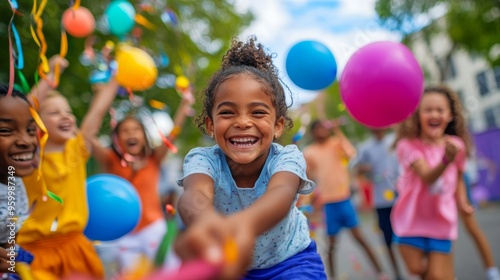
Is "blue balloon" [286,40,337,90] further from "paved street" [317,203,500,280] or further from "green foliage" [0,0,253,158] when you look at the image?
"green foliage" [0,0,253,158]

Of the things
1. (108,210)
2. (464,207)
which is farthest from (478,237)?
(108,210)

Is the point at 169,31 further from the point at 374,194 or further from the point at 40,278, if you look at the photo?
the point at 40,278

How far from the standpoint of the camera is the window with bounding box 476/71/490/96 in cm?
2366

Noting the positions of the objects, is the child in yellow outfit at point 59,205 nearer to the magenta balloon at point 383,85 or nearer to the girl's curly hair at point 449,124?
the magenta balloon at point 383,85

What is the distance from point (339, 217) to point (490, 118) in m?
23.3

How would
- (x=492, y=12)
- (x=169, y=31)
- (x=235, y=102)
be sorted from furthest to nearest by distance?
(x=492, y=12) < (x=169, y=31) < (x=235, y=102)

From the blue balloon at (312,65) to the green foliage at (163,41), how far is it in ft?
8.49

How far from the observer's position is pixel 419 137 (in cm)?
362

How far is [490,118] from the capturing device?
1010 inches

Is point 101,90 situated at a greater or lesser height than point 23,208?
greater

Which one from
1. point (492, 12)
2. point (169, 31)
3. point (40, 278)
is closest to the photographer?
point (40, 278)

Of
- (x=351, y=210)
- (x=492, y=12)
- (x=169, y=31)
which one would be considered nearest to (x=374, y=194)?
(x=351, y=210)

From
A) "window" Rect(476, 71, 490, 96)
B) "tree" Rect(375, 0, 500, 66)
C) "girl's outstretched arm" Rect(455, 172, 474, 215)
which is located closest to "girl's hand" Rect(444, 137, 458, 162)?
"girl's outstretched arm" Rect(455, 172, 474, 215)

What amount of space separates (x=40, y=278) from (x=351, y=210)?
4.30m
